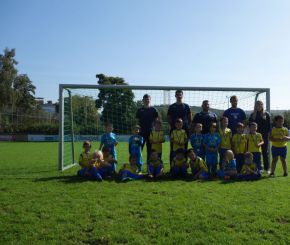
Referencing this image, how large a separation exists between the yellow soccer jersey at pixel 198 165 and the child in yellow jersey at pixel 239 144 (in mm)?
959

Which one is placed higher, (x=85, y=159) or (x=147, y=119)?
(x=147, y=119)

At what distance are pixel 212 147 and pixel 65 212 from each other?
4.47 meters

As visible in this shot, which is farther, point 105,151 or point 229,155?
point 105,151

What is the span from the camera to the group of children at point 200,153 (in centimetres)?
811

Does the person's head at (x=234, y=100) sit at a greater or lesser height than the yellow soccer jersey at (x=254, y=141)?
greater

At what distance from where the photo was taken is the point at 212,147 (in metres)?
8.51

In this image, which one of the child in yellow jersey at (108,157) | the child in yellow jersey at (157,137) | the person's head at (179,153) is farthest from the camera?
the child in yellow jersey at (157,137)

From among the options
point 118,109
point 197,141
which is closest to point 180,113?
point 197,141

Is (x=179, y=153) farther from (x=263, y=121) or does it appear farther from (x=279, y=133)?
(x=279, y=133)

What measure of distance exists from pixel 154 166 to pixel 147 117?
135 centimetres

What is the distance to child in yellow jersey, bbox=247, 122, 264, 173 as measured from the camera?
27.9ft

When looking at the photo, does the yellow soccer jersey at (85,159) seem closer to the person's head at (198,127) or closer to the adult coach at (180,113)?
the adult coach at (180,113)

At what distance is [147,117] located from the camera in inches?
352

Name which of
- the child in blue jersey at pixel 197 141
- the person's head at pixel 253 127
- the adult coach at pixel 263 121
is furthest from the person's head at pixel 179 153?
Result: the adult coach at pixel 263 121
